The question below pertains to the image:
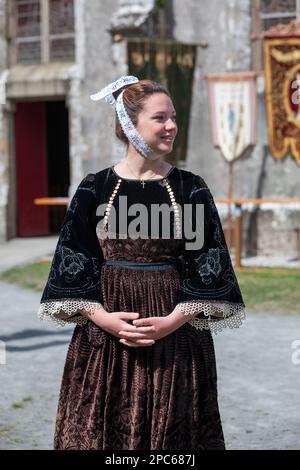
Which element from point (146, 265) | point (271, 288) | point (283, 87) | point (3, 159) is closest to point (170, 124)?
point (146, 265)

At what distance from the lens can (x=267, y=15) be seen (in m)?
14.0

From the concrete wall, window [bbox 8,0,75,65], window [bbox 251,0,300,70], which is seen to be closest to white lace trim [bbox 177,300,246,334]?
window [bbox 251,0,300,70]

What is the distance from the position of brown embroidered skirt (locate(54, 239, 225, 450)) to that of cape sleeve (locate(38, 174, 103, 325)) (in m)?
0.06

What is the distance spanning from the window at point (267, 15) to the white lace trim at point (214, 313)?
1088 cm

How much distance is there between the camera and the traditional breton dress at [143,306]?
137 inches

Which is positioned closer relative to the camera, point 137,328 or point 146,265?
point 137,328

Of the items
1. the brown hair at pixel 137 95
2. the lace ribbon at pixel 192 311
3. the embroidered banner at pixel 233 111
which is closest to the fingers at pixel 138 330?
the lace ribbon at pixel 192 311

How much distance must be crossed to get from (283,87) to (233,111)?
2.46 feet

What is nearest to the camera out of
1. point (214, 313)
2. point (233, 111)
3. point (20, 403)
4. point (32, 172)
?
point (214, 313)

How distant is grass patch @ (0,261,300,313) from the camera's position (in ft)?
31.7

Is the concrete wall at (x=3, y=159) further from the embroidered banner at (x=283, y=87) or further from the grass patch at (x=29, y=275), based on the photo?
the embroidered banner at (x=283, y=87)

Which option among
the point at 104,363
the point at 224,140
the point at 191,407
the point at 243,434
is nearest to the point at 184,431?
A: the point at 191,407

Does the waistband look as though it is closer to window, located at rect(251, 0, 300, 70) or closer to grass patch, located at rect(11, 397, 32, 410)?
grass patch, located at rect(11, 397, 32, 410)

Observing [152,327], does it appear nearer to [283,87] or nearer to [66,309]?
[66,309]
